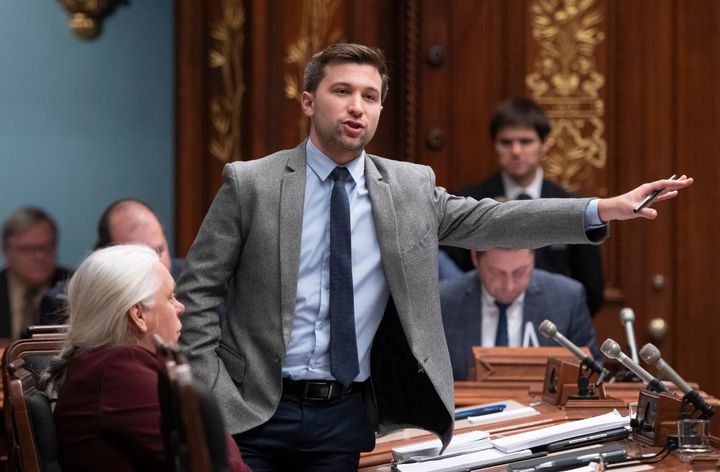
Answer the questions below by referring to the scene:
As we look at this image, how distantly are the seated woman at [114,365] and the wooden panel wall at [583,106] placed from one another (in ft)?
9.68

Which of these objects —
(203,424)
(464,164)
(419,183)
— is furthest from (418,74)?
(203,424)

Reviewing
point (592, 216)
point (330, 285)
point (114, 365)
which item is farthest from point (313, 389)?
point (592, 216)

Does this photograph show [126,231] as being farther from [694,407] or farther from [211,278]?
[694,407]

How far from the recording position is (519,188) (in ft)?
17.3

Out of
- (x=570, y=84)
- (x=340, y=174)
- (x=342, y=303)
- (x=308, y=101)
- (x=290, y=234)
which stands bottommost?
(x=342, y=303)

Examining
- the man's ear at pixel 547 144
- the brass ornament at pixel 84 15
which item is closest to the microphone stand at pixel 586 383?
the man's ear at pixel 547 144

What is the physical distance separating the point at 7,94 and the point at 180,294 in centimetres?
323

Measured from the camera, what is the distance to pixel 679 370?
5.76 m

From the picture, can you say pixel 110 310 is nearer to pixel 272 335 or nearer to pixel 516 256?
pixel 272 335

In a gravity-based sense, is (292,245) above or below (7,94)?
below

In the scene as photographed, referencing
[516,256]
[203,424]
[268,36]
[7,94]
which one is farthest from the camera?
[7,94]

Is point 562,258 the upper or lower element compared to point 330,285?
lower

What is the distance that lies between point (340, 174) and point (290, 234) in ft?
0.69

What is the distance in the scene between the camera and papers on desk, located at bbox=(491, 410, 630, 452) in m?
3.06
